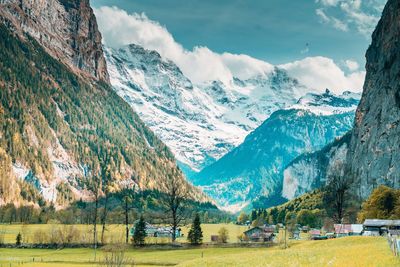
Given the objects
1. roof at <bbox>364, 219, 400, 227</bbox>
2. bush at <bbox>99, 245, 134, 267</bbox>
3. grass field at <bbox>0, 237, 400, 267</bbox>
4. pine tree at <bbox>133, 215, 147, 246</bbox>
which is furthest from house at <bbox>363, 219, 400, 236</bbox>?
bush at <bbox>99, 245, 134, 267</bbox>

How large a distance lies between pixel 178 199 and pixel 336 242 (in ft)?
166

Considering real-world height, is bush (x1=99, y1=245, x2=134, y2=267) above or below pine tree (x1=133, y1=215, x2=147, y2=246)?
below

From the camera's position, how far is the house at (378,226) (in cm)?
10600

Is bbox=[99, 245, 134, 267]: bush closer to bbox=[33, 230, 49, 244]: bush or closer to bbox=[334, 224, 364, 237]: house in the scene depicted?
bbox=[33, 230, 49, 244]: bush

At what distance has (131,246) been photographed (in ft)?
359

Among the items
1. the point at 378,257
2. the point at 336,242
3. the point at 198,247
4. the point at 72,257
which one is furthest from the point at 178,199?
the point at 378,257

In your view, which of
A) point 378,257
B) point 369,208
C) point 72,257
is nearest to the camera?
point 378,257

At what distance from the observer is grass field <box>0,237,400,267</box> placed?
42094 millimetres

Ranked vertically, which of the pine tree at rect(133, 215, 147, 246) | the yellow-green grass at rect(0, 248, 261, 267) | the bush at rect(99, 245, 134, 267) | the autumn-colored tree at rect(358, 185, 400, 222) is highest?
the autumn-colored tree at rect(358, 185, 400, 222)

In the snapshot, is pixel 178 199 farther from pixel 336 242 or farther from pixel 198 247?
pixel 336 242

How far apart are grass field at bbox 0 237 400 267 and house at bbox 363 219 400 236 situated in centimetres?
2068

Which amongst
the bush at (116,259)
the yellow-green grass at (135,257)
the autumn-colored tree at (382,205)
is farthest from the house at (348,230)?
the bush at (116,259)

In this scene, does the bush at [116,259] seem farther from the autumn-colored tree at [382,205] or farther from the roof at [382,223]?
the autumn-colored tree at [382,205]

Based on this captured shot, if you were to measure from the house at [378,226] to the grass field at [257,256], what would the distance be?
67.8ft
